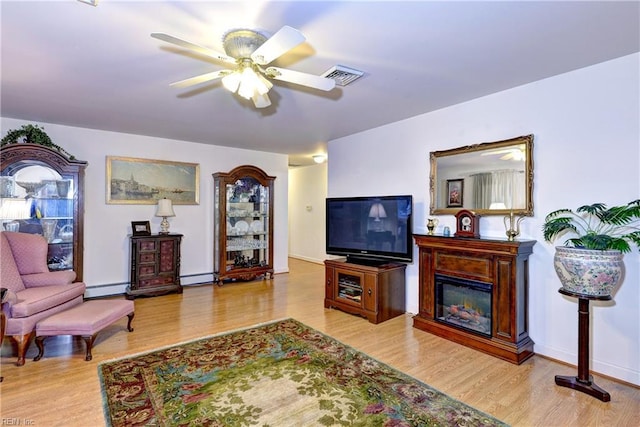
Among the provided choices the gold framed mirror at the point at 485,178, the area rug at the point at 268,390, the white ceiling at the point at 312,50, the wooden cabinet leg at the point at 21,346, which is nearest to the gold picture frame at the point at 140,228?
the white ceiling at the point at 312,50

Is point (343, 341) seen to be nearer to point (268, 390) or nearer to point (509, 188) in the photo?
point (268, 390)

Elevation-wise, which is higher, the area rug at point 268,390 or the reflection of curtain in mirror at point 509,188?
the reflection of curtain in mirror at point 509,188

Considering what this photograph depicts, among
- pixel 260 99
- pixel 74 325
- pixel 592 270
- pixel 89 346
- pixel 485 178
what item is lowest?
pixel 89 346

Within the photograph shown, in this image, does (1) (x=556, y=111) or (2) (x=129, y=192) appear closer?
(1) (x=556, y=111)

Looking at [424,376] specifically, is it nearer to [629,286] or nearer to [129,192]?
[629,286]

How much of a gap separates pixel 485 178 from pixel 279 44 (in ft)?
8.21

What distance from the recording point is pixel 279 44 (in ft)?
5.62

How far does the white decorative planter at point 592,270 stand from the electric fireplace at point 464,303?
0.76 m

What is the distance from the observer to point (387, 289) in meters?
3.77

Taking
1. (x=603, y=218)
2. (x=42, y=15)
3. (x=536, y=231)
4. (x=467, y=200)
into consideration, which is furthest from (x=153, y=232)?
(x=603, y=218)

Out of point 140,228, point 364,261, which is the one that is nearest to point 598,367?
point 364,261

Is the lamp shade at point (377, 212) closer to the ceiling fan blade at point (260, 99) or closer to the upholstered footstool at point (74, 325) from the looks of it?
the ceiling fan blade at point (260, 99)

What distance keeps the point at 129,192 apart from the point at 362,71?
4.08 m

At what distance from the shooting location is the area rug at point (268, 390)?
6.47 feet
